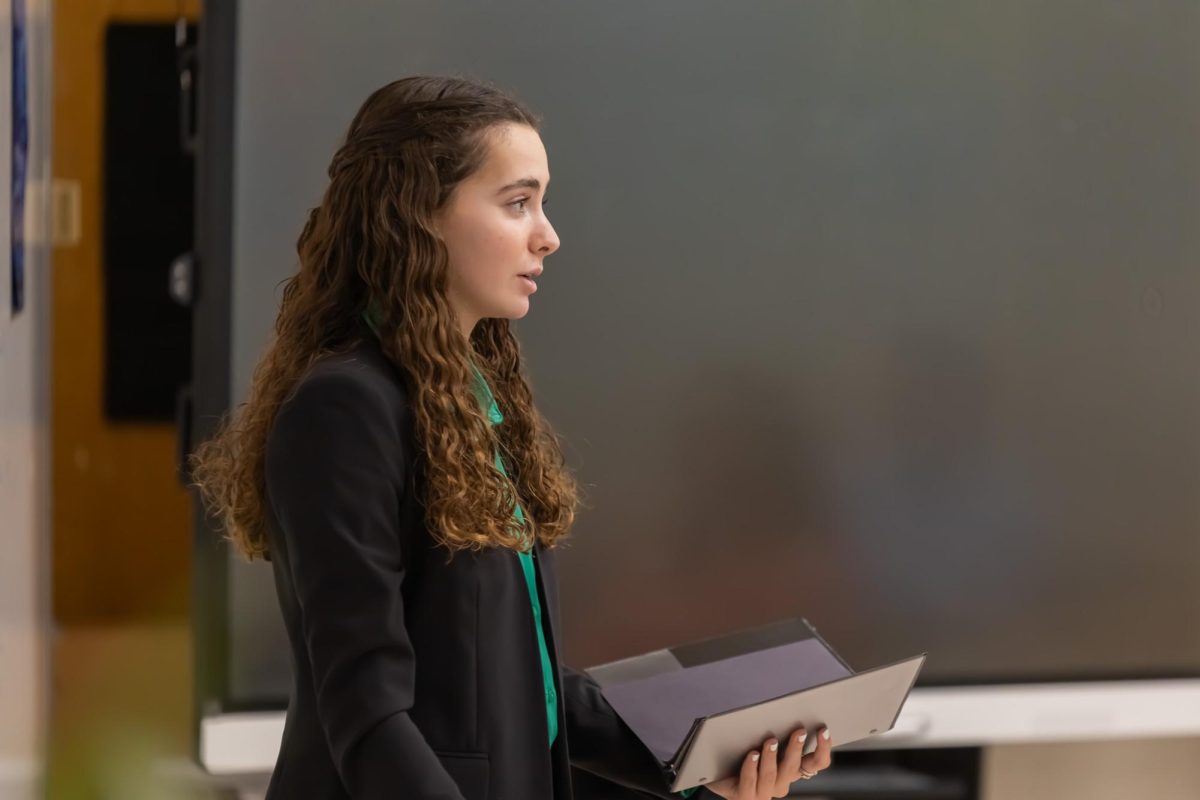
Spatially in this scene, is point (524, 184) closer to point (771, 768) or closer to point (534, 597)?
point (534, 597)

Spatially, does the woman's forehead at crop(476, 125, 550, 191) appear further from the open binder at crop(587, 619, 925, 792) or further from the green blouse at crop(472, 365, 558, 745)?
the open binder at crop(587, 619, 925, 792)

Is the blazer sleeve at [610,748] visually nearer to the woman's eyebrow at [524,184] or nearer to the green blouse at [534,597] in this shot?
the green blouse at [534,597]

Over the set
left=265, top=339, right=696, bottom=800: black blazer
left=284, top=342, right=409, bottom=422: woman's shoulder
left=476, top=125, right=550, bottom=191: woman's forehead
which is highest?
left=476, top=125, right=550, bottom=191: woman's forehead

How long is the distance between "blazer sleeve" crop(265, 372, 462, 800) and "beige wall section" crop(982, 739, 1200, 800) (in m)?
2.00

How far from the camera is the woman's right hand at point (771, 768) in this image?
4.87 feet

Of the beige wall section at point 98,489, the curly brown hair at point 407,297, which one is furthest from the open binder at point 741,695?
the beige wall section at point 98,489

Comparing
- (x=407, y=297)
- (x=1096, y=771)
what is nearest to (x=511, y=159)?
(x=407, y=297)

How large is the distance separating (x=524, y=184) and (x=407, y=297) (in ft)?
0.57

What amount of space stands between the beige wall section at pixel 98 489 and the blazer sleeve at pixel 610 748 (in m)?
2.30

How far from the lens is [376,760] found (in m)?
1.18

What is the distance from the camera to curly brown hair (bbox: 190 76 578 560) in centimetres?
129

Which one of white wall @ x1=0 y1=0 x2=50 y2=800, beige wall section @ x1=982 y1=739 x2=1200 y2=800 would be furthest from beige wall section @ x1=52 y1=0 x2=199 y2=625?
beige wall section @ x1=982 y1=739 x2=1200 y2=800

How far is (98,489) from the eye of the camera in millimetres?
3646

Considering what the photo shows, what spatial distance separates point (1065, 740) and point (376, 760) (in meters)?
1.95
